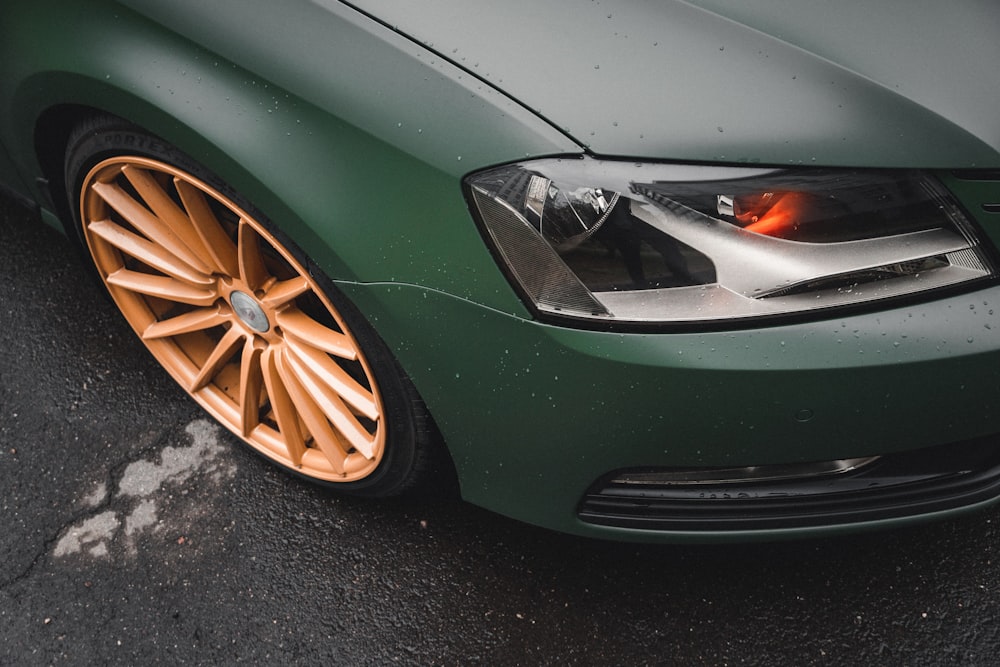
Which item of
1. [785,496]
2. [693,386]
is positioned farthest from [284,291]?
[785,496]

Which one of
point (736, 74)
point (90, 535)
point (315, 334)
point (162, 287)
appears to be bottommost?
point (90, 535)

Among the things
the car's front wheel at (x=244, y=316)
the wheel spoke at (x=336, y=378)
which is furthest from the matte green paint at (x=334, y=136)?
the wheel spoke at (x=336, y=378)

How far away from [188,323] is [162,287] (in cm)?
10

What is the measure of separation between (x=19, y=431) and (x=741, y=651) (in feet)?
5.78

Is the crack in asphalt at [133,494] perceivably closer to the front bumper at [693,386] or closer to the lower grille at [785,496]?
the front bumper at [693,386]

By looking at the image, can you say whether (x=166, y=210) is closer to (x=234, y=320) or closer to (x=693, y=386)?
(x=234, y=320)

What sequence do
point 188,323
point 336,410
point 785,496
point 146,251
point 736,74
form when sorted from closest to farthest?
point 736,74, point 785,496, point 336,410, point 146,251, point 188,323

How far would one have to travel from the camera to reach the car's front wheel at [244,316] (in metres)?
1.55

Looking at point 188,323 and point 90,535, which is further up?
point 188,323

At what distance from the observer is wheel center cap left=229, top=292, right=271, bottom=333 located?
69.1 inches

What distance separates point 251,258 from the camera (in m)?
1.64

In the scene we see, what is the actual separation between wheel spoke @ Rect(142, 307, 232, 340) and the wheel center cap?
0.29ft

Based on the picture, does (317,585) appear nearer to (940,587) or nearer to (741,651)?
(741,651)

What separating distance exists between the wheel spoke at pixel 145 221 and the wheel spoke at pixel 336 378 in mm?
274
